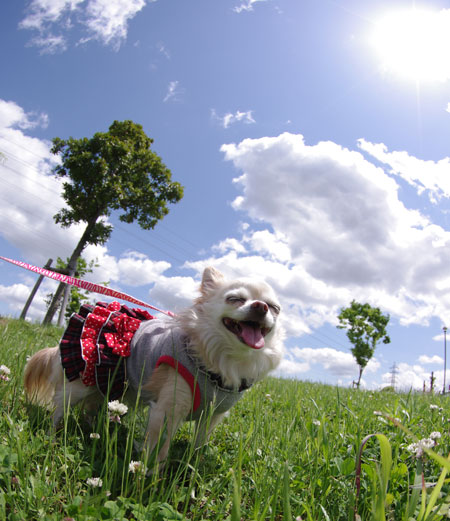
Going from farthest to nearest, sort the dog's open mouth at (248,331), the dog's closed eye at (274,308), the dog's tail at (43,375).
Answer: the dog's tail at (43,375) → the dog's closed eye at (274,308) → the dog's open mouth at (248,331)

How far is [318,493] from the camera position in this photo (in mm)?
1908

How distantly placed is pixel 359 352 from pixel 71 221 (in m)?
26.5

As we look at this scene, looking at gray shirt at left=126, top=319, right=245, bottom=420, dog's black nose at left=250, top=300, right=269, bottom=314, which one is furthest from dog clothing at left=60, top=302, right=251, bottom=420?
dog's black nose at left=250, top=300, right=269, bottom=314

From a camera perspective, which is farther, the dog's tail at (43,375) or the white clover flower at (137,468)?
the dog's tail at (43,375)

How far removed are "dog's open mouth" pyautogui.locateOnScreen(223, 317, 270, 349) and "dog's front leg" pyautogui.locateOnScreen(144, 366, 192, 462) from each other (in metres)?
0.51

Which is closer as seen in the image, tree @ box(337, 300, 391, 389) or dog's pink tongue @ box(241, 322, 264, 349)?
dog's pink tongue @ box(241, 322, 264, 349)

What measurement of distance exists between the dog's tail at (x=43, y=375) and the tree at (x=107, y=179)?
57.2 feet

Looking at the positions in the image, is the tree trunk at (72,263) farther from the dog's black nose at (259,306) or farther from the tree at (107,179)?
the dog's black nose at (259,306)

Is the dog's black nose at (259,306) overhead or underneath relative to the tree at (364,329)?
underneath

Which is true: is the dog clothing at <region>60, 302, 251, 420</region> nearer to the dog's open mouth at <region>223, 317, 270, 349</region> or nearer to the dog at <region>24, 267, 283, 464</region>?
the dog at <region>24, 267, 283, 464</region>

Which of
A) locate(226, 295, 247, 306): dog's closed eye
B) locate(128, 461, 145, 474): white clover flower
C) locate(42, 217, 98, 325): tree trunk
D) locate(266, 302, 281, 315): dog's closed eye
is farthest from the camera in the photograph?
locate(42, 217, 98, 325): tree trunk

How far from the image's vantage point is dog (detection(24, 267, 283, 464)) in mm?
2428

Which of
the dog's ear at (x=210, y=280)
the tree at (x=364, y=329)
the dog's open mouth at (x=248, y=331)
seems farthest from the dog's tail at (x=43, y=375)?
the tree at (x=364, y=329)

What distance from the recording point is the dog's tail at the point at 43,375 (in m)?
3.02
